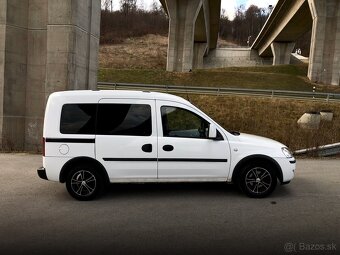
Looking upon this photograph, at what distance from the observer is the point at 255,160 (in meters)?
7.14

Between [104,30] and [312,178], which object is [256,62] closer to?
[104,30]

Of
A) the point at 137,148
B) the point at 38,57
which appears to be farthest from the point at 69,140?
the point at 38,57

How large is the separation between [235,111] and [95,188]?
54.1ft

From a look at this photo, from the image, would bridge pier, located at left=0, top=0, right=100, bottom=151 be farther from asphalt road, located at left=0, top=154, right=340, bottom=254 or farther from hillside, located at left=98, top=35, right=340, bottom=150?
hillside, located at left=98, top=35, right=340, bottom=150

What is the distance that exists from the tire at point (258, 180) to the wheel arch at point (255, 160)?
7 centimetres

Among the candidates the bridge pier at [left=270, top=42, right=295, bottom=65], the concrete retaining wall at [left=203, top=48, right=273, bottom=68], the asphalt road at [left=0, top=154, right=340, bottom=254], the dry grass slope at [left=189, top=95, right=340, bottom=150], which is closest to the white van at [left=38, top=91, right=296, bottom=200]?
the asphalt road at [left=0, top=154, right=340, bottom=254]

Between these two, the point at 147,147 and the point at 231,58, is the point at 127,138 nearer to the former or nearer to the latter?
the point at 147,147

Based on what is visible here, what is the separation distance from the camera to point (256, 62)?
97812mm

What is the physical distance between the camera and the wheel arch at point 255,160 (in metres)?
7.09

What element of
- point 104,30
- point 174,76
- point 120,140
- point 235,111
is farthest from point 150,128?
point 104,30

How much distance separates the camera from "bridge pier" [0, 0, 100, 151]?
12.1 meters

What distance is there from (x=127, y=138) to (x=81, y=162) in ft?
3.02

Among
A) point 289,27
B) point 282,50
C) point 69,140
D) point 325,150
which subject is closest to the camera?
point 69,140

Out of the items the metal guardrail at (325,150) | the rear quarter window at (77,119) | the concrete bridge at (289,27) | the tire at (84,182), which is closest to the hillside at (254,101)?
the metal guardrail at (325,150)
